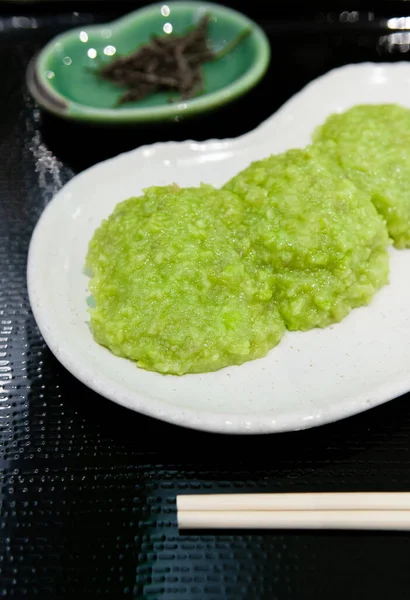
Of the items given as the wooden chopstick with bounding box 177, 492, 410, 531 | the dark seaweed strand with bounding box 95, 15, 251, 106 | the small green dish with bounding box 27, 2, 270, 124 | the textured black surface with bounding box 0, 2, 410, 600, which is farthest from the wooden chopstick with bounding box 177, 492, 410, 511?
the dark seaweed strand with bounding box 95, 15, 251, 106

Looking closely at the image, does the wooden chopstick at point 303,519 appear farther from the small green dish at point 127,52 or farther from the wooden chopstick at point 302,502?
the small green dish at point 127,52

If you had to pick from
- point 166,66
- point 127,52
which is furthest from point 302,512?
point 127,52

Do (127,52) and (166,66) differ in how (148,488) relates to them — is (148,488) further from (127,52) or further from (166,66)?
(127,52)

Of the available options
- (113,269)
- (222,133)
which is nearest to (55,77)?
(222,133)

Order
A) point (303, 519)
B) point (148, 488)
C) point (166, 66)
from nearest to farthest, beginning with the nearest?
point (303, 519) → point (148, 488) → point (166, 66)

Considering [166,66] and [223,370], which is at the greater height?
[166,66]

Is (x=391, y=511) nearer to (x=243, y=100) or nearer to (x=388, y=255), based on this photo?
(x=388, y=255)
